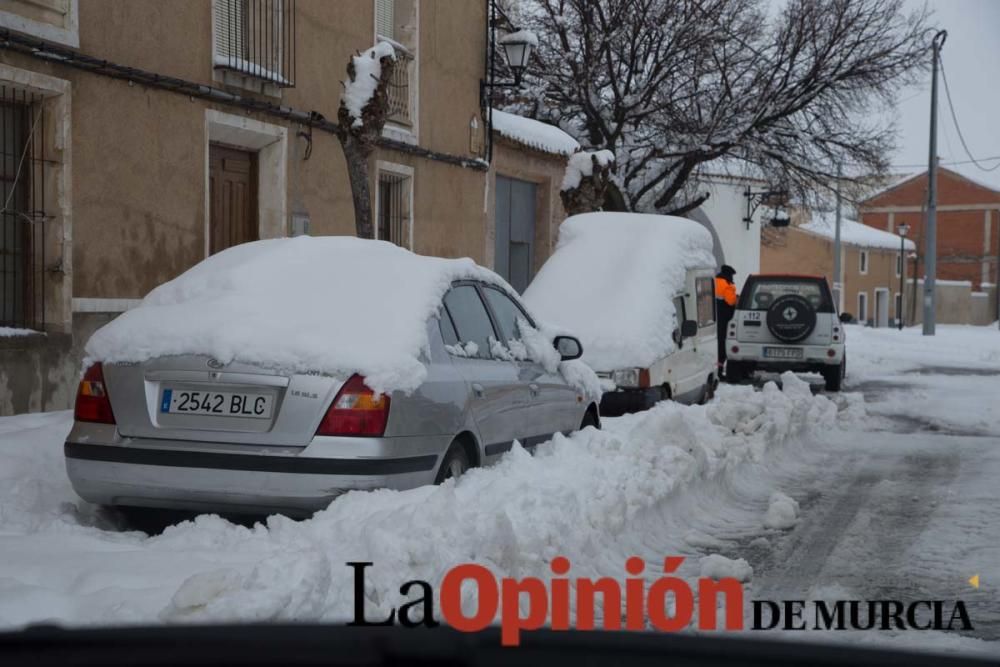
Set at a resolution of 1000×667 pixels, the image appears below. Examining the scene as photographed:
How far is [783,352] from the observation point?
1659 cm

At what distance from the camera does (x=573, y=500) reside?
570 centimetres

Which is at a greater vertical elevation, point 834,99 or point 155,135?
point 834,99

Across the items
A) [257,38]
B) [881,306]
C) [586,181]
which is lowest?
[881,306]

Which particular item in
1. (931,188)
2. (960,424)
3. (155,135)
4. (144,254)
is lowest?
(960,424)

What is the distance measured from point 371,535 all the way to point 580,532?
51.5 inches

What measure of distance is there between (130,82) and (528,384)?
19.7ft

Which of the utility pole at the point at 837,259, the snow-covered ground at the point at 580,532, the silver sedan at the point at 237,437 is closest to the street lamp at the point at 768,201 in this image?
the utility pole at the point at 837,259

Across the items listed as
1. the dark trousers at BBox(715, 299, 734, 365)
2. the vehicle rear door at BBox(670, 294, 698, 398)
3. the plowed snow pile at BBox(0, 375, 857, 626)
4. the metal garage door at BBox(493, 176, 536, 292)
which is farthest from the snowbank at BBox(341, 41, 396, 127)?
the metal garage door at BBox(493, 176, 536, 292)

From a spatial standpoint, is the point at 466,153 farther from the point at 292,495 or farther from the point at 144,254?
the point at 292,495

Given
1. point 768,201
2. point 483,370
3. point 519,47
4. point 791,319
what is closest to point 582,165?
point 519,47

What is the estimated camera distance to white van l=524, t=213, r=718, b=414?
10.7m

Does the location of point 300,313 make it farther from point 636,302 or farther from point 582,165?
point 582,165

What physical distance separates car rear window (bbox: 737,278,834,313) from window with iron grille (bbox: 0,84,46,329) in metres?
10.5

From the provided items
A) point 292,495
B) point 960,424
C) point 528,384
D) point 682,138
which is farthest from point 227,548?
point 682,138
